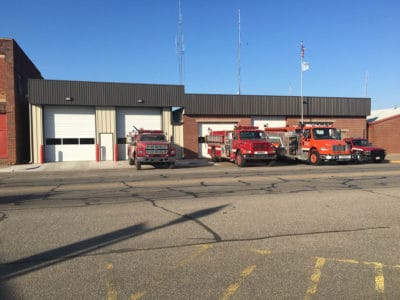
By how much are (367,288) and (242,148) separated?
1740cm

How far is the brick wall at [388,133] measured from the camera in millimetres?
33906

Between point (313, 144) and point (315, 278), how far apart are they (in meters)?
18.6

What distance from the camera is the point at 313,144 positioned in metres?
22.0

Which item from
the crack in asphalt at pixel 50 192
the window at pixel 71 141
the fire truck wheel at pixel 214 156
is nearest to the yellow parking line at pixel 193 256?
the crack in asphalt at pixel 50 192

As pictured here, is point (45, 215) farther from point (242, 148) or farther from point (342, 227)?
point (242, 148)

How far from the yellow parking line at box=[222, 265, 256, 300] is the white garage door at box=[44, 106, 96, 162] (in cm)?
2494

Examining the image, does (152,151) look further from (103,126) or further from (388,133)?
(388,133)

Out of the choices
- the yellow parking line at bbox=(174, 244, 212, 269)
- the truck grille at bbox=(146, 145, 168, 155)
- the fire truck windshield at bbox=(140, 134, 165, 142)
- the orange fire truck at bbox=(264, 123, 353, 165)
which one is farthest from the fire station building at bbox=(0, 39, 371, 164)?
the yellow parking line at bbox=(174, 244, 212, 269)

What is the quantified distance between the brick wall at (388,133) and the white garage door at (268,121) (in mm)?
9485

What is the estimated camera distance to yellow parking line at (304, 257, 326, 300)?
3897 mm

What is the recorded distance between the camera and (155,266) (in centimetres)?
474

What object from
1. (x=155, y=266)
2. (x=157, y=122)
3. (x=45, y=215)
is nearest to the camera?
(x=155, y=266)

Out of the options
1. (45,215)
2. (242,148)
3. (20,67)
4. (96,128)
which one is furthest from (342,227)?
(20,67)

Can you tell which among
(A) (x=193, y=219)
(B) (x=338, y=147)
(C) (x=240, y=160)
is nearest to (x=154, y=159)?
(C) (x=240, y=160)
